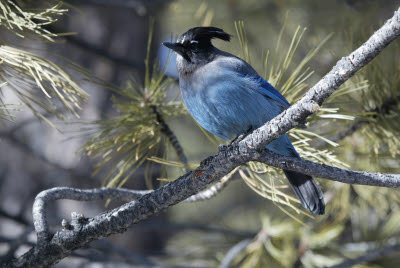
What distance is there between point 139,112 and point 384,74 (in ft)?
4.27

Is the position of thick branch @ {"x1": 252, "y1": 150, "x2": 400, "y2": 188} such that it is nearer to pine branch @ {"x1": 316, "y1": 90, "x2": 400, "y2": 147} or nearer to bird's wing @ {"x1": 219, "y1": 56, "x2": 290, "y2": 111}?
bird's wing @ {"x1": 219, "y1": 56, "x2": 290, "y2": 111}

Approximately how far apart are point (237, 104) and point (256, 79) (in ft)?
0.82

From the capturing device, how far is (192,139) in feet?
18.0

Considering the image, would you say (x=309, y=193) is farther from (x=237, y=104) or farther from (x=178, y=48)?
(x=178, y=48)

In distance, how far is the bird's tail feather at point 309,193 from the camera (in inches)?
84.4

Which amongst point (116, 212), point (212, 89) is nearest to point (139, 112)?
point (212, 89)

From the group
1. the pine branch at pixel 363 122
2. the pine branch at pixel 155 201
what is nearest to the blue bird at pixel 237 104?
the pine branch at pixel 363 122

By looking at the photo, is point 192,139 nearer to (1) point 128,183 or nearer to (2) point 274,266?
(1) point 128,183

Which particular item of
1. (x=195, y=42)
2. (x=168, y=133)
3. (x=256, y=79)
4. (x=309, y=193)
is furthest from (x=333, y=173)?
(x=195, y=42)

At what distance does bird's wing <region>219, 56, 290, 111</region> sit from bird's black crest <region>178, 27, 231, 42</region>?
151 millimetres

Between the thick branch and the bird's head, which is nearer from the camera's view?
the thick branch

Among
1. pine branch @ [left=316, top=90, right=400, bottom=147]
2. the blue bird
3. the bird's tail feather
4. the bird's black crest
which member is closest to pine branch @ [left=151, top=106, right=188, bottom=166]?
the blue bird

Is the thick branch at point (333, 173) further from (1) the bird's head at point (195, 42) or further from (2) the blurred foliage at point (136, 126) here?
(1) the bird's head at point (195, 42)

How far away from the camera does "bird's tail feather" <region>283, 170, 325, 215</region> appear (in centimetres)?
214
